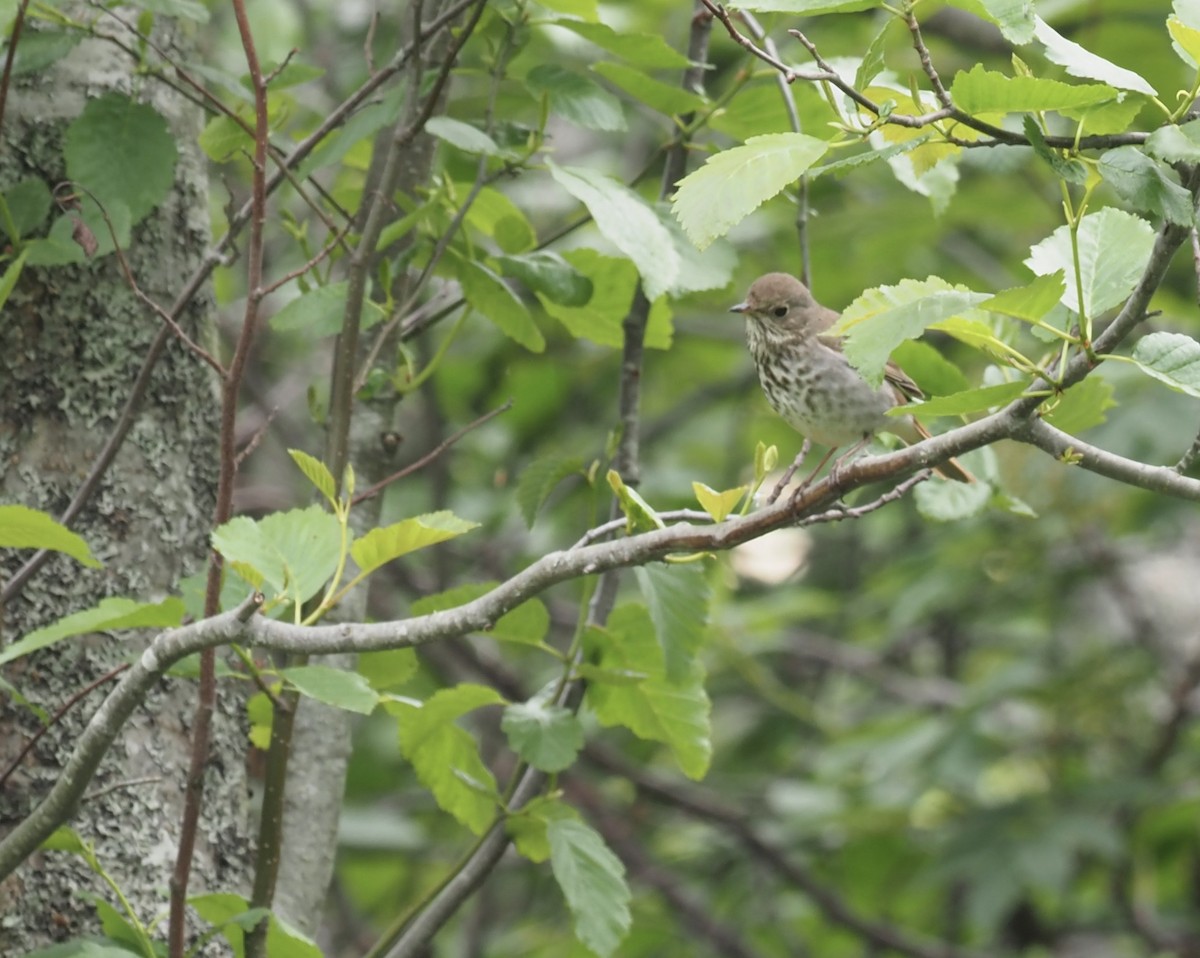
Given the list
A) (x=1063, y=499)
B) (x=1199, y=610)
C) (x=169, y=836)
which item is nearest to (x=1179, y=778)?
(x=1063, y=499)

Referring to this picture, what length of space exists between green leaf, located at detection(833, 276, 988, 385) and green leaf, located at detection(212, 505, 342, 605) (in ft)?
2.19

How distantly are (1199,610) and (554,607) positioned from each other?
9.47ft

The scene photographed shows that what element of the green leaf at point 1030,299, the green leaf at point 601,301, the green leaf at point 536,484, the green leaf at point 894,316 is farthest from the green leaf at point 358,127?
the green leaf at point 1030,299

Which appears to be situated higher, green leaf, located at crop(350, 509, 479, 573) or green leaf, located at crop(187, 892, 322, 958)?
green leaf, located at crop(350, 509, 479, 573)

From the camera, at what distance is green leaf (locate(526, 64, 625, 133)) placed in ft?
7.91

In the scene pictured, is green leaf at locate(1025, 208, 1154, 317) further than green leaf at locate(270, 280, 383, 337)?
No

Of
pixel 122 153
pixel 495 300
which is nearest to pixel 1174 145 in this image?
pixel 495 300

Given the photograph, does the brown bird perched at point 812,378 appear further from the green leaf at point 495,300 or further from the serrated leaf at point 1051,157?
the serrated leaf at point 1051,157

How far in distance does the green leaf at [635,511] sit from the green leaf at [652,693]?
0.66 meters

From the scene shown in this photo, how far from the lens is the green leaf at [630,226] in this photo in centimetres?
219

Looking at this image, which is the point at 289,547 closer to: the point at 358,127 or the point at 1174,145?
the point at 358,127

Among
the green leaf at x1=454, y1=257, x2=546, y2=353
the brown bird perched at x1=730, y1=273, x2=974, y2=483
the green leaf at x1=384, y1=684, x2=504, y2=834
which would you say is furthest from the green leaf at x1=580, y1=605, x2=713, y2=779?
the brown bird perched at x1=730, y1=273, x2=974, y2=483

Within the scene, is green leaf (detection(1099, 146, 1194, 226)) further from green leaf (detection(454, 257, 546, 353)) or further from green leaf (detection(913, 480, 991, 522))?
green leaf (detection(454, 257, 546, 353))

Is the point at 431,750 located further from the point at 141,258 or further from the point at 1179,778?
the point at 1179,778
